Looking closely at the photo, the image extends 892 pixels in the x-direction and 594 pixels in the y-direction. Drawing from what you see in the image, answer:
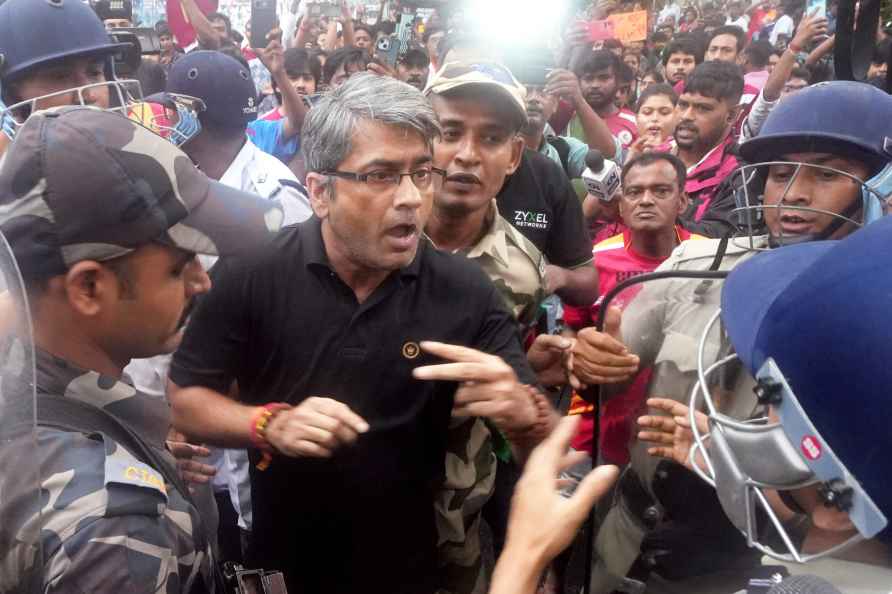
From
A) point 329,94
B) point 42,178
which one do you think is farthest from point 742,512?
point 329,94

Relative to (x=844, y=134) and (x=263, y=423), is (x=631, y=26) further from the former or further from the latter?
(x=263, y=423)

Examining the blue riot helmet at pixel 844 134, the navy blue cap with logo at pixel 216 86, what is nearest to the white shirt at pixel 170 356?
the navy blue cap with logo at pixel 216 86

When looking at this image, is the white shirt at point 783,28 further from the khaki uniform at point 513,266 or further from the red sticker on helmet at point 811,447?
the red sticker on helmet at point 811,447

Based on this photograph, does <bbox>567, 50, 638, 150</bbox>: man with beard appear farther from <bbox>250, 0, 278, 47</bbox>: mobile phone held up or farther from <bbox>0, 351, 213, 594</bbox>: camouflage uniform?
<bbox>0, 351, 213, 594</bbox>: camouflage uniform

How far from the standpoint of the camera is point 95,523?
3.65ft

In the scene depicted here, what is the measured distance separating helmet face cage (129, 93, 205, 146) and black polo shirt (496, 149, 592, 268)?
1195 millimetres

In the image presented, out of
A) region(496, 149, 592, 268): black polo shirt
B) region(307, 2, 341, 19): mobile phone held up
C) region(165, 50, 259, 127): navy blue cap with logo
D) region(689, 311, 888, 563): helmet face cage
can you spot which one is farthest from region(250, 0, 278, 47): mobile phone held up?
region(689, 311, 888, 563): helmet face cage

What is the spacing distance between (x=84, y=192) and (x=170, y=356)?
125 centimetres

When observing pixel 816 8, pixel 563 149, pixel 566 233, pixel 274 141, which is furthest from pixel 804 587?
pixel 816 8

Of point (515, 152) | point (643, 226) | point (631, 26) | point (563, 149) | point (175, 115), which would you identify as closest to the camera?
point (515, 152)

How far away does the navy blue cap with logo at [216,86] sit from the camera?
314cm

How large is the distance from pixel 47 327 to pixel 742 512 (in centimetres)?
117

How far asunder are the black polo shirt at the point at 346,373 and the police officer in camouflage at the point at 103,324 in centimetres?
41

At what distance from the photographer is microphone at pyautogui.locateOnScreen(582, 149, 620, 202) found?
402 cm
